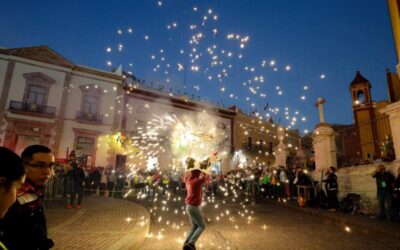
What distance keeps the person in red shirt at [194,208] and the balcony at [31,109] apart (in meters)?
20.4

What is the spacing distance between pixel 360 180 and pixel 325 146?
268 centimetres

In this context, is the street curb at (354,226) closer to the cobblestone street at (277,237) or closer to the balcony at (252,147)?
the cobblestone street at (277,237)

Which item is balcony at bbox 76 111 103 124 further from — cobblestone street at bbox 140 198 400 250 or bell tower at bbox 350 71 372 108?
bell tower at bbox 350 71 372 108

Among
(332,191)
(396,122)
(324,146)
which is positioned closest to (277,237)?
(332,191)

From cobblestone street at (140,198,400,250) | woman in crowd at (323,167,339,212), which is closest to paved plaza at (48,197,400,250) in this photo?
cobblestone street at (140,198,400,250)

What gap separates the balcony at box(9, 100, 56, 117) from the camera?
65.6ft

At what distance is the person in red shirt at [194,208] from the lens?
15.5 feet

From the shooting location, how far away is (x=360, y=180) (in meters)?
10.0

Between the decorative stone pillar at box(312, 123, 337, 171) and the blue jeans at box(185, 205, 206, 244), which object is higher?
the decorative stone pillar at box(312, 123, 337, 171)

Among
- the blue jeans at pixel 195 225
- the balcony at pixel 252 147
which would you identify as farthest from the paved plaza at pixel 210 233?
the balcony at pixel 252 147

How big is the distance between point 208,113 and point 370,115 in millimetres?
16838

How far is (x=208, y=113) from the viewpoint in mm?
30859

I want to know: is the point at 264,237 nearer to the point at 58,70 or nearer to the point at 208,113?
the point at 58,70

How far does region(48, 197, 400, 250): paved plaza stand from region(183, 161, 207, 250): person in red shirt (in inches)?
33.6
